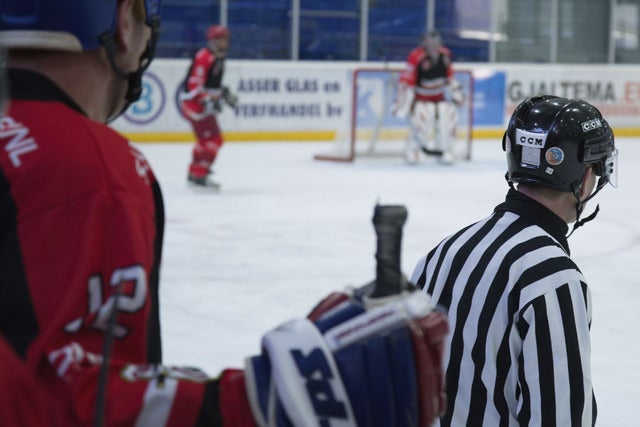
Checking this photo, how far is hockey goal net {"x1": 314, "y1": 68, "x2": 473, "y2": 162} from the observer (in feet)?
39.4

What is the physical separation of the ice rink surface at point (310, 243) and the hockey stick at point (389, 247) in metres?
2.57

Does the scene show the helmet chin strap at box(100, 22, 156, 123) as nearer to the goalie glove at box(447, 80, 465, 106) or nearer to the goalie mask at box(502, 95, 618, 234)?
the goalie mask at box(502, 95, 618, 234)

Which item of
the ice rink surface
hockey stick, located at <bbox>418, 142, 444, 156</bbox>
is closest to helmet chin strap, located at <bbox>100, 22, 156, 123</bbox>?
the ice rink surface

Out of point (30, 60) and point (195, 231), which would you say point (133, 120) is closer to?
point (195, 231)

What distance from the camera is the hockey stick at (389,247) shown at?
38.7 inches

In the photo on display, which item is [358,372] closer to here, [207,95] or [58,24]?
[58,24]

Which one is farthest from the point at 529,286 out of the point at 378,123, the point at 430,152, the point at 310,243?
the point at 378,123

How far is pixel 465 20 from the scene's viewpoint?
620 inches

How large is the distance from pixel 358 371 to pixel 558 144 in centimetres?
115

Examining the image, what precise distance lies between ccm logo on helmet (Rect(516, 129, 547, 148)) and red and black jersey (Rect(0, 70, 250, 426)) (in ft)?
3.74

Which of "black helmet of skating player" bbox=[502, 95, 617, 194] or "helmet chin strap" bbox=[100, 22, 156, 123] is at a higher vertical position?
"helmet chin strap" bbox=[100, 22, 156, 123]

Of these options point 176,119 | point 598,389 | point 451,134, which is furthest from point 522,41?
point 598,389

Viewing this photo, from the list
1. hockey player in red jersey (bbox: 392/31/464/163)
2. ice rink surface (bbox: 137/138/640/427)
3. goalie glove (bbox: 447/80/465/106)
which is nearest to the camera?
ice rink surface (bbox: 137/138/640/427)

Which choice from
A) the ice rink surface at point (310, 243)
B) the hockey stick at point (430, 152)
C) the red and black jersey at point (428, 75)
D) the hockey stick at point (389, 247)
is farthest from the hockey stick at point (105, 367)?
the red and black jersey at point (428, 75)
